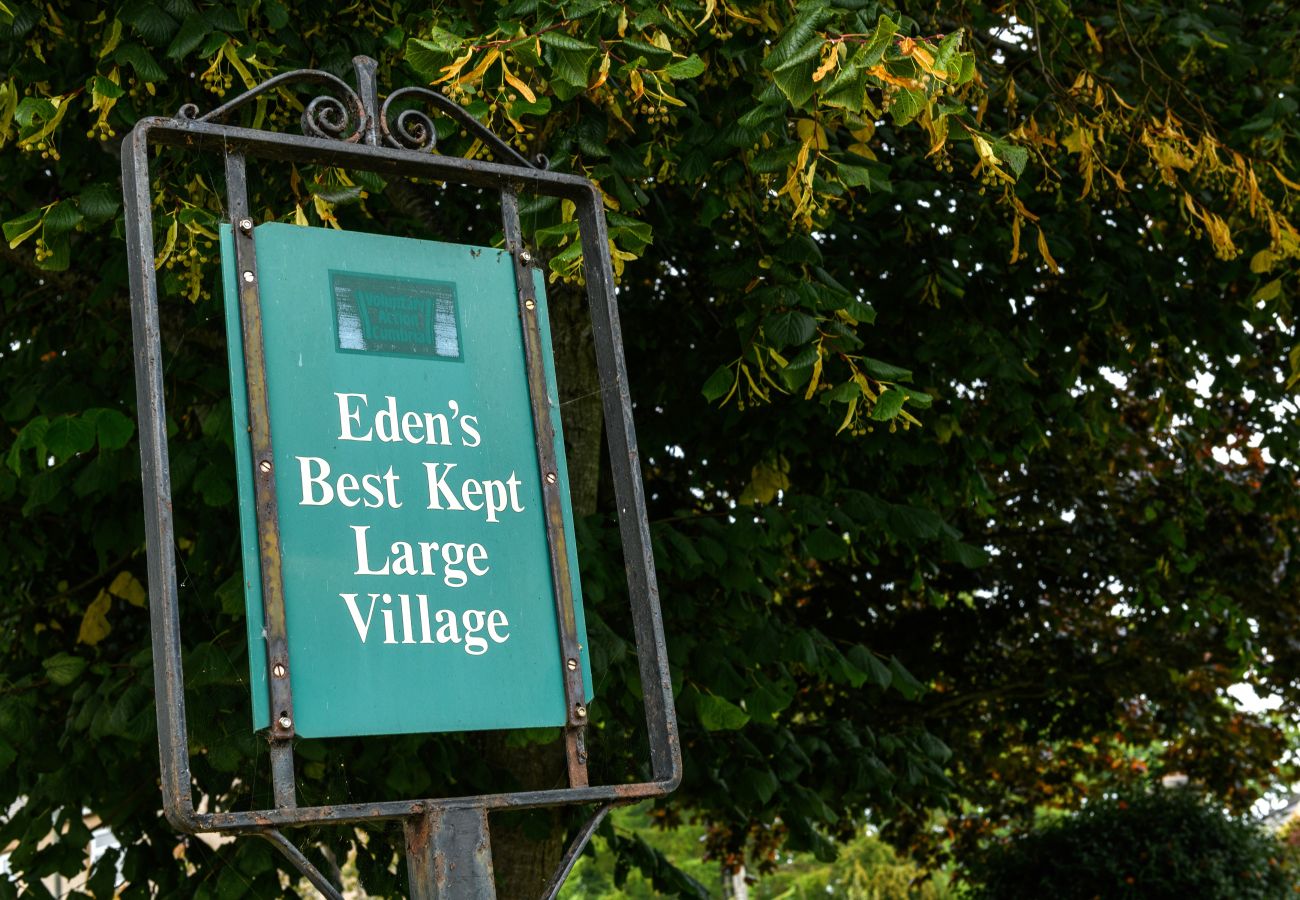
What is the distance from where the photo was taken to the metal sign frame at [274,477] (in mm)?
2363

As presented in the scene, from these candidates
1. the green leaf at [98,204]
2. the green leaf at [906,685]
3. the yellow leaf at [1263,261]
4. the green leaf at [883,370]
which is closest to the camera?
the green leaf at [98,204]

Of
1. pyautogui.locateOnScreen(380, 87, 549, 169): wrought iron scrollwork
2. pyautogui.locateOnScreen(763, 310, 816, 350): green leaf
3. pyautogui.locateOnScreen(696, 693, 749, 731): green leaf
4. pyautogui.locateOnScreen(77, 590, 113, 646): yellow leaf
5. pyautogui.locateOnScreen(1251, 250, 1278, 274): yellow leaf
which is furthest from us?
pyautogui.locateOnScreen(77, 590, 113, 646): yellow leaf

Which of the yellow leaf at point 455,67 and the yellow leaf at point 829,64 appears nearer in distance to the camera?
the yellow leaf at point 829,64

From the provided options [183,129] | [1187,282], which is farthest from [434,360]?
[1187,282]

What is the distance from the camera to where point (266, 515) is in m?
2.44

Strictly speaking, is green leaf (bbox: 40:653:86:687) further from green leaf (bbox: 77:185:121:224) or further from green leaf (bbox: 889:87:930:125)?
green leaf (bbox: 889:87:930:125)

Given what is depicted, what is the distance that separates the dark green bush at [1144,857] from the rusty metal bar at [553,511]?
10026 mm

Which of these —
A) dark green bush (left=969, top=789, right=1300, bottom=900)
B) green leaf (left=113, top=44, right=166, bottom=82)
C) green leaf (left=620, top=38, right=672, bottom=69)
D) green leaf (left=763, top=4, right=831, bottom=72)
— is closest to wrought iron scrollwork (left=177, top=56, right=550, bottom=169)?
green leaf (left=620, top=38, right=672, bottom=69)

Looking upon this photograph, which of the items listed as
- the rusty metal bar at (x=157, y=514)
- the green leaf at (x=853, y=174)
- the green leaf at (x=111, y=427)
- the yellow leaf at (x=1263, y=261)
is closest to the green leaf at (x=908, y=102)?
the green leaf at (x=853, y=174)

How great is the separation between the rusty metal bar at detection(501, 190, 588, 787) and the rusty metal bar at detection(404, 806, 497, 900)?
0.21 metres

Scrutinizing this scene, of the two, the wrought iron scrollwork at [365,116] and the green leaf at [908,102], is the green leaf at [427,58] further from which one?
the green leaf at [908,102]

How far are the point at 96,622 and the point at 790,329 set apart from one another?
9.74 ft

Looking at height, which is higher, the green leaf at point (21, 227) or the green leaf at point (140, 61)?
the green leaf at point (140, 61)

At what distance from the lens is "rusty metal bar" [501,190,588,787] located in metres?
2.68
